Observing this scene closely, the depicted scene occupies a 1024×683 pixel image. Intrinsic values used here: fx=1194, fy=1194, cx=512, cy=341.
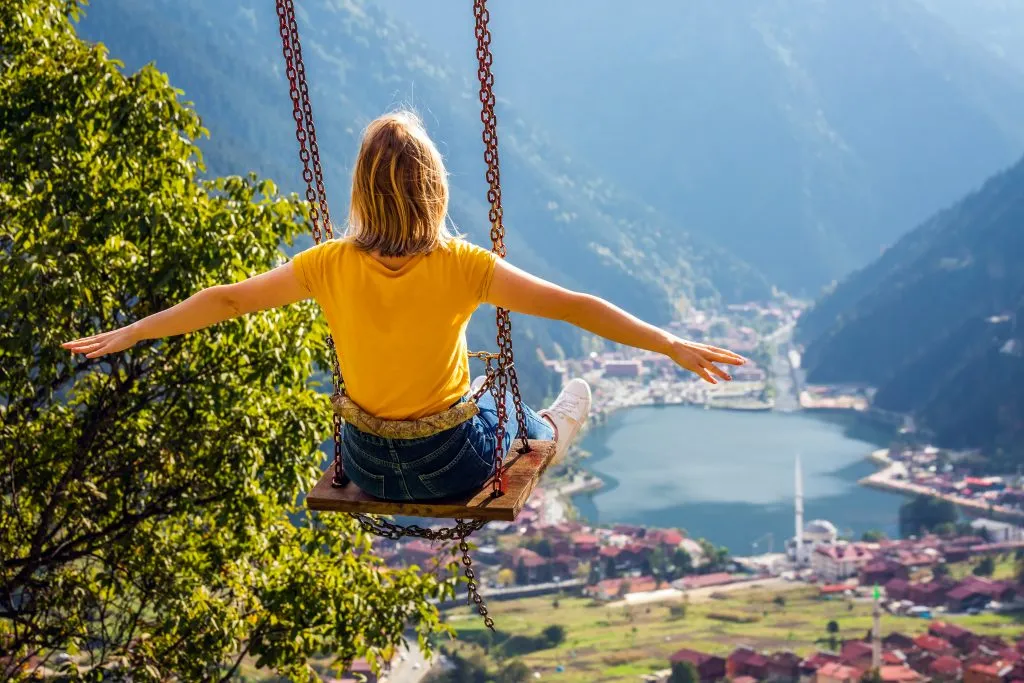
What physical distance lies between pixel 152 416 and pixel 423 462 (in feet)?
9.62

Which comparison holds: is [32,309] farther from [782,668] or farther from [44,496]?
[782,668]

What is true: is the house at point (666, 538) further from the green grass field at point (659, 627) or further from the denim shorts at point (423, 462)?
the denim shorts at point (423, 462)

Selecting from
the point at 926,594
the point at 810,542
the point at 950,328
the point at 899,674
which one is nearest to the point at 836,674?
the point at 899,674

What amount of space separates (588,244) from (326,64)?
27.8 m

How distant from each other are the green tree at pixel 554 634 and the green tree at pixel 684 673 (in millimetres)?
4914

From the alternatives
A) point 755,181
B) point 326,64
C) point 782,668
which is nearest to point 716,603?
point 782,668

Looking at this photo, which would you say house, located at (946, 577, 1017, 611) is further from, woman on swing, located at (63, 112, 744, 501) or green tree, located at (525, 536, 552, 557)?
woman on swing, located at (63, 112, 744, 501)

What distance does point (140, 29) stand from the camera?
76.8 m

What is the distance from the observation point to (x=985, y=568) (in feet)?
149

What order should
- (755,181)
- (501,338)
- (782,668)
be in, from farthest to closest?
(755,181) → (782,668) → (501,338)

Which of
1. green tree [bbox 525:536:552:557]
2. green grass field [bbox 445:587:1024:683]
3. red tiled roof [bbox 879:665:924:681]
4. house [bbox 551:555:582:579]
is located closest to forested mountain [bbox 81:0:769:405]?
green tree [bbox 525:536:552:557]

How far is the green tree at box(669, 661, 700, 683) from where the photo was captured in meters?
33.6

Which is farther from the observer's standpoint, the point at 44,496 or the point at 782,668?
the point at 782,668

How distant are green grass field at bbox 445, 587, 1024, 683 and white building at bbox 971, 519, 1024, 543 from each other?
867cm
